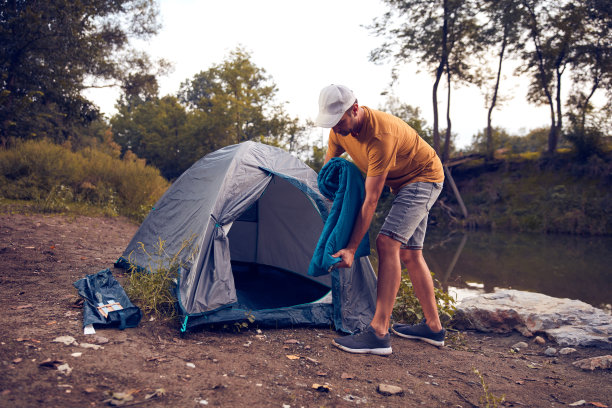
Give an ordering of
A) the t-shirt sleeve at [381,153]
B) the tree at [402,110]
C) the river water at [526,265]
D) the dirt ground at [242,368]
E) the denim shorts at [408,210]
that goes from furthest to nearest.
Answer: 1. the tree at [402,110]
2. the river water at [526,265]
3. the denim shorts at [408,210]
4. the t-shirt sleeve at [381,153]
5. the dirt ground at [242,368]

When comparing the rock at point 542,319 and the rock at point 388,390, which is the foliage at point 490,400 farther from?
the rock at point 542,319

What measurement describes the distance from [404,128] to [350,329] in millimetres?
1571

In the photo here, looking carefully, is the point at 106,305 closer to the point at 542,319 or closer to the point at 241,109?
the point at 542,319

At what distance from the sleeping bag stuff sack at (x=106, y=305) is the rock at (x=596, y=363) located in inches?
122

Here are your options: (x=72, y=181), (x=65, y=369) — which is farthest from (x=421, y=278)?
(x=72, y=181)

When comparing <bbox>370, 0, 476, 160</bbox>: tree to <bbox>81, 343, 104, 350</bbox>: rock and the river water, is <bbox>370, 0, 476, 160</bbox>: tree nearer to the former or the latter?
the river water

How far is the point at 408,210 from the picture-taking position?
2898 millimetres

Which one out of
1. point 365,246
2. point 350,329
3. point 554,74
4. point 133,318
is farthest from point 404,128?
point 554,74

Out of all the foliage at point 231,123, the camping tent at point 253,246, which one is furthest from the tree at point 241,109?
the camping tent at point 253,246

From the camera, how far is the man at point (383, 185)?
2.66 m

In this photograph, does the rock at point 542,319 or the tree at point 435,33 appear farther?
the tree at point 435,33

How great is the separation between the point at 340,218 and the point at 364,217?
0.17 meters

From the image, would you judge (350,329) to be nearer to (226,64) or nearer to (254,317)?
(254,317)

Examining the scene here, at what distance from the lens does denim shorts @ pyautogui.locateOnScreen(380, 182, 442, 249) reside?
288 centimetres
